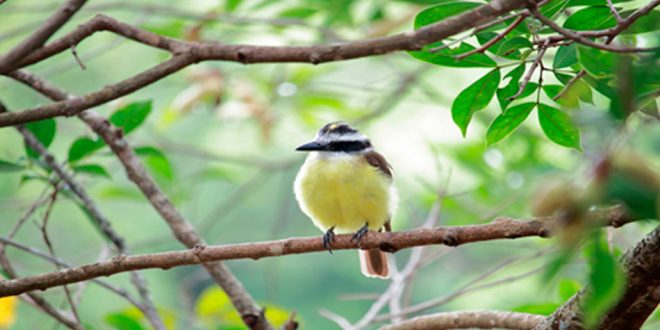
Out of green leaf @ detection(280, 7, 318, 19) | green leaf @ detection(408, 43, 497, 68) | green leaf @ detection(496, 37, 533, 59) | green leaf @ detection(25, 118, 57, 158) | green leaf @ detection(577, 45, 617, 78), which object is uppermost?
green leaf @ detection(280, 7, 318, 19)

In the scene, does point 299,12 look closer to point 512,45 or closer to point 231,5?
point 231,5

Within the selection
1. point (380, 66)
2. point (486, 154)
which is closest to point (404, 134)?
point (380, 66)

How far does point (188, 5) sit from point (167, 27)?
2.74 m

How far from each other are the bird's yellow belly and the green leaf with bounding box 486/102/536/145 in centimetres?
105

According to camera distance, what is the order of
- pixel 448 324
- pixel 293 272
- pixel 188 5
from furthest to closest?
1. pixel 293 272
2. pixel 188 5
3. pixel 448 324

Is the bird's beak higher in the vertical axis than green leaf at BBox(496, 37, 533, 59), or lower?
higher

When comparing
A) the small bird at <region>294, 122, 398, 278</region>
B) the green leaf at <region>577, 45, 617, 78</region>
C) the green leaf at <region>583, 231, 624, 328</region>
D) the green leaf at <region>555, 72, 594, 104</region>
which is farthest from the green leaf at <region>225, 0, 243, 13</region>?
the green leaf at <region>583, 231, 624, 328</region>

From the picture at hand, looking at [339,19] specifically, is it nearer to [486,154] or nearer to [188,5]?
[486,154]

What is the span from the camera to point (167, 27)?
374cm

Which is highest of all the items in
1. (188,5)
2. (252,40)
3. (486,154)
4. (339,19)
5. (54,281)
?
(188,5)

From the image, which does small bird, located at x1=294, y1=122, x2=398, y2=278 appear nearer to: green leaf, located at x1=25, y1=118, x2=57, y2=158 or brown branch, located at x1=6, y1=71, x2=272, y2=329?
brown branch, located at x1=6, y1=71, x2=272, y2=329

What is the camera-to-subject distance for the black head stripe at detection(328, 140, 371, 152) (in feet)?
9.66

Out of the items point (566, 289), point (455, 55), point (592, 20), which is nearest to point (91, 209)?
point (455, 55)

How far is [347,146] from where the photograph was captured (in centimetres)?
298
